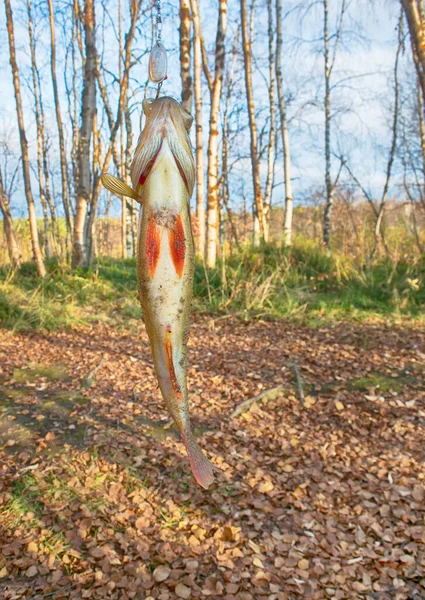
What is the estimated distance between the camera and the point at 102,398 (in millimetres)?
5109

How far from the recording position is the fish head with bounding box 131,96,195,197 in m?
1.06

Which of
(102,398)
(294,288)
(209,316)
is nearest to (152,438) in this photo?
(102,398)

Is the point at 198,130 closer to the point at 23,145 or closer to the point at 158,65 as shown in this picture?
the point at 23,145

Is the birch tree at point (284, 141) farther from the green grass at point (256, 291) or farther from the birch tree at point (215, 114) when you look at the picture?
the birch tree at point (215, 114)

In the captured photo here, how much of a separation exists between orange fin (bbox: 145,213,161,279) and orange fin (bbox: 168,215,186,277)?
0.09 ft

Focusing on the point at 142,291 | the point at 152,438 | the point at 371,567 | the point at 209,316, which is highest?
the point at 142,291

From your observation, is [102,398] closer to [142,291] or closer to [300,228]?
[142,291]

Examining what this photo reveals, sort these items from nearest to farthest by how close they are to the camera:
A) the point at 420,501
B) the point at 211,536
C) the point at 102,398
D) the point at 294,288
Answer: the point at 211,536 < the point at 420,501 < the point at 102,398 < the point at 294,288

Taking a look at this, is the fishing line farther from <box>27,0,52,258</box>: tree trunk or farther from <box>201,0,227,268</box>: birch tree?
<box>27,0,52,258</box>: tree trunk

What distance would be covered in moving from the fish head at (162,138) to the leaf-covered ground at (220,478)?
2850 mm

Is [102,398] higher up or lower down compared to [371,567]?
higher up

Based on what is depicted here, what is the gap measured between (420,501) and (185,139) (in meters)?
3.74

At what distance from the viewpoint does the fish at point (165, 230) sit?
3.51ft

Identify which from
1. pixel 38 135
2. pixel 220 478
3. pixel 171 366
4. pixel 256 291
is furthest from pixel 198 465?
pixel 38 135
